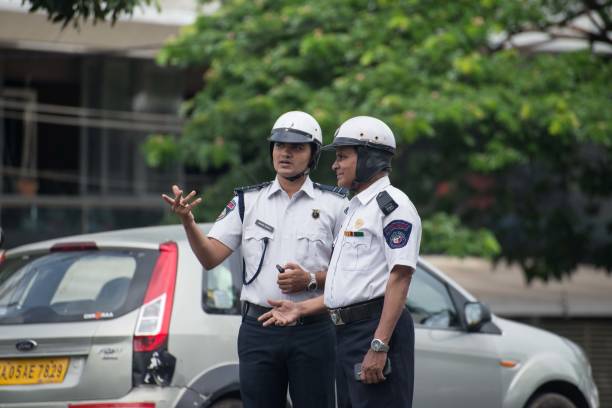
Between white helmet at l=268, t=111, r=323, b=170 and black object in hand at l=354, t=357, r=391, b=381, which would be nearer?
black object in hand at l=354, t=357, r=391, b=381

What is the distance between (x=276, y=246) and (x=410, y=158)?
10.1m

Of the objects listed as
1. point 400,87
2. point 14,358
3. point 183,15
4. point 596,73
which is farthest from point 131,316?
point 183,15

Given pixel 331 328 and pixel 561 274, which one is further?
pixel 561 274

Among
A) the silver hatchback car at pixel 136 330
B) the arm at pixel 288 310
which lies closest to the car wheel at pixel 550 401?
the silver hatchback car at pixel 136 330

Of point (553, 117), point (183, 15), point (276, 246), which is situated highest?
point (183, 15)

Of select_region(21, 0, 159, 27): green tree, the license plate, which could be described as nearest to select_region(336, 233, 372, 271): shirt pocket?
the license plate

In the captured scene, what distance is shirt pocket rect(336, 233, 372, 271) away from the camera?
4676 mm

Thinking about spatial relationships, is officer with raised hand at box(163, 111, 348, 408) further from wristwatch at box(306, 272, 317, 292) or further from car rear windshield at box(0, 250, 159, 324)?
car rear windshield at box(0, 250, 159, 324)

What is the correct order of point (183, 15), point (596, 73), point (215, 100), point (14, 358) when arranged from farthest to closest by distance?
point (183, 15)
point (215, 100)
point (596, 73)
point (14, 358)

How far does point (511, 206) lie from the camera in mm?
14961

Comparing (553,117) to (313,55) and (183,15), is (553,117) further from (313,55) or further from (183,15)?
(183,15)

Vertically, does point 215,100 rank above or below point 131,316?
above

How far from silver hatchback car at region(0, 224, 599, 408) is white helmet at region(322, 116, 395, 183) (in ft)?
4.86

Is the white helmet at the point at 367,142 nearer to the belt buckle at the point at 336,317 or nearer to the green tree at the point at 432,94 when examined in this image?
the belt buckle at the point at 336,317
